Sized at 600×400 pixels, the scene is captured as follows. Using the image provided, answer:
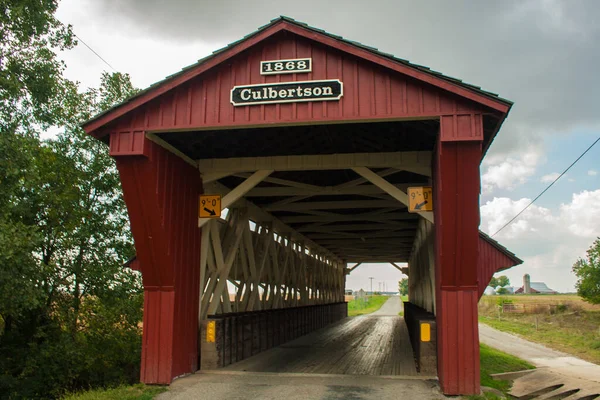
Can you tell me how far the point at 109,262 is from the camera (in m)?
15.1

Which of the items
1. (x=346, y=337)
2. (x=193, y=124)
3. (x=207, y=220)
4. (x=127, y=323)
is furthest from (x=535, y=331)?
(x=193, y=124)

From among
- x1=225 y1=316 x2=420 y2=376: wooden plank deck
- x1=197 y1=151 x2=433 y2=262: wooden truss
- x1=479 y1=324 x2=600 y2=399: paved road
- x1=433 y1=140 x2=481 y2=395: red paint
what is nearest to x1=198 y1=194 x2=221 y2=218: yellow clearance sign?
x1=197 y1=151 x2=433 y2=262: wooden truss

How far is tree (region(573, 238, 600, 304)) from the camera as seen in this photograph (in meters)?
35.4

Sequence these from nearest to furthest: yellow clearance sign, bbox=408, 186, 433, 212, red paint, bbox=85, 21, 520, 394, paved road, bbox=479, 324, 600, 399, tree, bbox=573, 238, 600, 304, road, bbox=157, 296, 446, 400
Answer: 1. red paint, bbox=85, 21, 520, 394
2. road, bbox=157, 296, 446, 400
3. yellow clearance sign, bbox=408, 186, 433, 212
4. paved road, bbox=479, 324, 600, 399
5. tree, bbox=573, 238, 600, 304

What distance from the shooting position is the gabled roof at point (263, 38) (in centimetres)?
715

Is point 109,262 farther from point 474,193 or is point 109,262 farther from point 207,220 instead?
point 474,193

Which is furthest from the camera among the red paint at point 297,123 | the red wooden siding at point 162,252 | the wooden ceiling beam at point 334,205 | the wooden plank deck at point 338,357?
the wooden ceiling beam at point 334,205

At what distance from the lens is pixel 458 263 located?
7.68 meters

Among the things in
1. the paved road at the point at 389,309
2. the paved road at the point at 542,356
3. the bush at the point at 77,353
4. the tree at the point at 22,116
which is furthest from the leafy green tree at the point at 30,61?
the paved road at the point at 389,309

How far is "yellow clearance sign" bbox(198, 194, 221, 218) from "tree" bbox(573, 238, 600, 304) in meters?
33.2

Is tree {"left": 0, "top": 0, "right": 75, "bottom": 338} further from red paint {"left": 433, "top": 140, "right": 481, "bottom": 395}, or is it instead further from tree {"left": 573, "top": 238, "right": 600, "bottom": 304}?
tree {"left": 573, "top": 238, "right": 600, "bottom": 304}

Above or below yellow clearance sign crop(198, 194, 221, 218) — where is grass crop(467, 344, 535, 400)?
below

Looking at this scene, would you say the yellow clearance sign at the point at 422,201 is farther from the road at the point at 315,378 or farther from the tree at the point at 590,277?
the tree at the point at 590,277

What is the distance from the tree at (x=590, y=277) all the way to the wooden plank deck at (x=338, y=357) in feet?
79.0
